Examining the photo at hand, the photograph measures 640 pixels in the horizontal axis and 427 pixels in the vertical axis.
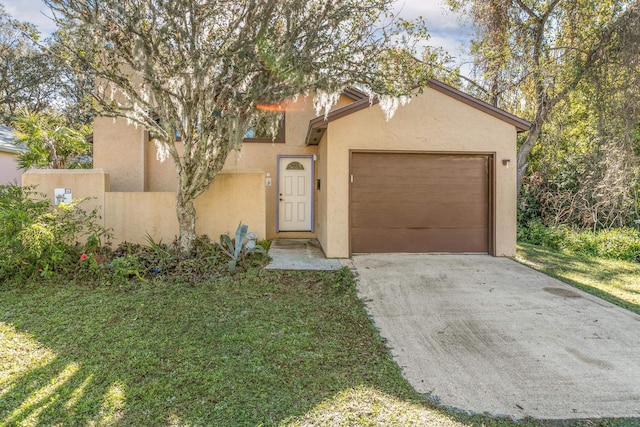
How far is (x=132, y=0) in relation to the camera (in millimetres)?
5113

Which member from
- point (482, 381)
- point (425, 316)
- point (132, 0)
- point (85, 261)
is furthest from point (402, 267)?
point (132, 0)

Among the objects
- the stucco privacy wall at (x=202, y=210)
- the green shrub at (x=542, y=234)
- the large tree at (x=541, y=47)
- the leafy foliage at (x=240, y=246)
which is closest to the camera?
the leafy foliage at (x=240, y=246)

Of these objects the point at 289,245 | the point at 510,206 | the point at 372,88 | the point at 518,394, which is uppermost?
the point at 372,88

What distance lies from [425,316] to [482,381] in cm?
143

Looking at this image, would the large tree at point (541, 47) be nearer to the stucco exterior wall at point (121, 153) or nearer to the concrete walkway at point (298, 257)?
the concrete walkway at point (298, 257)

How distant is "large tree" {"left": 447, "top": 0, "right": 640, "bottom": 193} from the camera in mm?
8750

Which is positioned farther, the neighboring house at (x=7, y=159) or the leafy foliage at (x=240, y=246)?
the neighboring house at (x=7, y=159)

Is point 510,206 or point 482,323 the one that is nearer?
point 482,323

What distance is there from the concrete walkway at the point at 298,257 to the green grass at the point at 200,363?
115 cm

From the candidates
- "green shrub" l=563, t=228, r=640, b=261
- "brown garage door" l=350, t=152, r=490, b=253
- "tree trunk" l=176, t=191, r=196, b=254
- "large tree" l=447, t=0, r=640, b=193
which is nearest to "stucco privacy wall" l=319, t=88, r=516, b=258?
"brown garage door" l=350, t=152, r=490, b=253

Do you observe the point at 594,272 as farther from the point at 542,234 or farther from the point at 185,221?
the point at 185,221

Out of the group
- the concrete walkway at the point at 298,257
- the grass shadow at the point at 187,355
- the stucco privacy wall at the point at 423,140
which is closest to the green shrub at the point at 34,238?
the grass shadow at the point at 187,355

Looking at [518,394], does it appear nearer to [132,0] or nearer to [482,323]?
[482,323]

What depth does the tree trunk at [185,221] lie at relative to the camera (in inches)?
256
